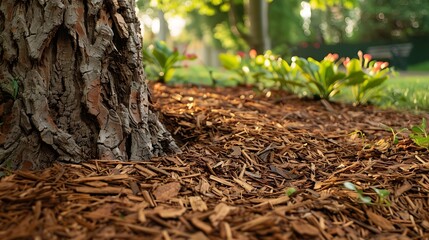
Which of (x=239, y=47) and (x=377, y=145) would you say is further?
(x=239, y=47)

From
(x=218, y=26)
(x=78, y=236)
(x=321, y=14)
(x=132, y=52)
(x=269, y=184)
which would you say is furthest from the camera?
(x=321, y=14)

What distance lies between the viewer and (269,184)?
209 cm

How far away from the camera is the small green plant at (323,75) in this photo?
4109mm

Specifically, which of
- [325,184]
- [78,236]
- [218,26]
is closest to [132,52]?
[78,236]

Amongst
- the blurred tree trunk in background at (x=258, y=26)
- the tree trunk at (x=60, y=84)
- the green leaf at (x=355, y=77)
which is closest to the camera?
the tree trunk at (x=60, y=84)

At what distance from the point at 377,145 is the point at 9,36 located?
2.30 m

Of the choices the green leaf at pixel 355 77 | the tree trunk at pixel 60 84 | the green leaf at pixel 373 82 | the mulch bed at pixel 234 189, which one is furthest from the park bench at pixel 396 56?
the tree trunk at pixel 60 84

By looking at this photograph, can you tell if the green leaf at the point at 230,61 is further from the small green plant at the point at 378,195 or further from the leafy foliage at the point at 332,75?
the small green plant at the point at 378,195

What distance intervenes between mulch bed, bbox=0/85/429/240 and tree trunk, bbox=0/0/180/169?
0.14m

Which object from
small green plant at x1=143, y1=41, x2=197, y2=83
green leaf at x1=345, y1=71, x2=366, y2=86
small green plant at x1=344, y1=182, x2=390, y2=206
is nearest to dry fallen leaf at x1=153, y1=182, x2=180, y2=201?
small green plant at x1=344, y1=182, x2=390, y2=206

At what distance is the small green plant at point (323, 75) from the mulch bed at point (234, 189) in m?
1.29

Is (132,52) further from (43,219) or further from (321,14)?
(321,14)

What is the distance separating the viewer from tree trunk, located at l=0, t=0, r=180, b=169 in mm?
1938

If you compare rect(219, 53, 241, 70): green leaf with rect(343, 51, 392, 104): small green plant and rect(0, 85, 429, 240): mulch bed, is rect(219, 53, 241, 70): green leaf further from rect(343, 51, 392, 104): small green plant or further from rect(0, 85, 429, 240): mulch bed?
rect(0, 85, 429, 240): mulch bed
